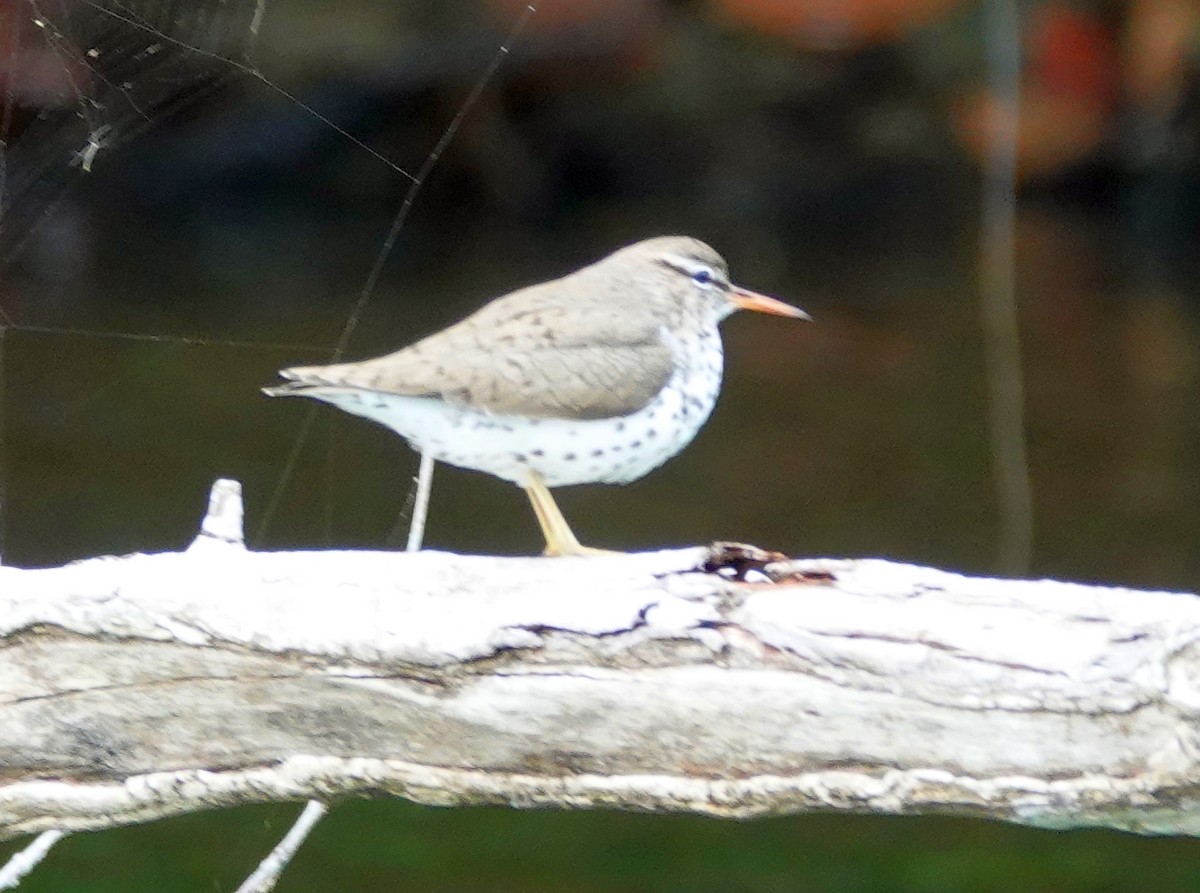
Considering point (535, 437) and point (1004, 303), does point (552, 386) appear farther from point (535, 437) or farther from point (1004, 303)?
point (1004, 303)

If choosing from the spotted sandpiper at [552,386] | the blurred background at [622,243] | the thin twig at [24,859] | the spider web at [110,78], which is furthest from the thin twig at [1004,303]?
the thin twig at [24,859]

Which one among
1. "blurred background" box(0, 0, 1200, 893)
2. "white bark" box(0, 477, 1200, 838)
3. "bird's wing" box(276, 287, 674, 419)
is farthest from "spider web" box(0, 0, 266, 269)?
"white bark" box(0, 477, 1200, 838)

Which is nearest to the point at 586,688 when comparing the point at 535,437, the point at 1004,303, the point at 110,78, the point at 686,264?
the point at 535,437

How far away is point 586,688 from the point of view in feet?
8.27

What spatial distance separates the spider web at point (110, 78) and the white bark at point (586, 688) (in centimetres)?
92

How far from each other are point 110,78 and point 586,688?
5.40 ft

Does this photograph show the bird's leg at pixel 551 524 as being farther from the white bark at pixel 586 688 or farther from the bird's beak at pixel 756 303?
the bird's beak at pixel 756 303

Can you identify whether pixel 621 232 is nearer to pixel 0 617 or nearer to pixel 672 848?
pixel 672 848

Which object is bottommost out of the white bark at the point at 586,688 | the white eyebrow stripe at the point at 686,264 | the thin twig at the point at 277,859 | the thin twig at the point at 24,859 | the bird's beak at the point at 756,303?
the thin twig at the point at 24,859

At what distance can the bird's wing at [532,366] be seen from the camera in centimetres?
296

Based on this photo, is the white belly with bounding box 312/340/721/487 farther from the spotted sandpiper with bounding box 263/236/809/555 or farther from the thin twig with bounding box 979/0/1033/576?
the thin twig with bounding box 979/0/1033/576

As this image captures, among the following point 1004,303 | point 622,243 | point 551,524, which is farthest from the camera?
point 622,243

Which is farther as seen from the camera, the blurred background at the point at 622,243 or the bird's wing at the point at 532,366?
the blurred background at the point at 622,243

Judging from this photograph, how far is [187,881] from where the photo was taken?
19.2ft
